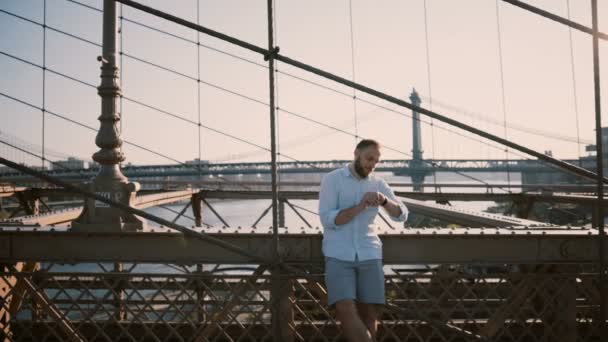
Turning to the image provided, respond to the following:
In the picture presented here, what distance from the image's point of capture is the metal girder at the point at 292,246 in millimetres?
3088

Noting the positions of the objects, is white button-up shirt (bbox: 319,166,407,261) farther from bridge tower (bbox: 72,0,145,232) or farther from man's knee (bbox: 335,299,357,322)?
bridge tower (bbox: 72,0,145,232)

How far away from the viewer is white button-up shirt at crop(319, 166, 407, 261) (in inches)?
106

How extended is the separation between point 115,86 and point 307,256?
220cm

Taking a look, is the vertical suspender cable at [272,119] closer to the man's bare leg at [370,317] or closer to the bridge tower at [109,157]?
the man's bare leg at [370,317]

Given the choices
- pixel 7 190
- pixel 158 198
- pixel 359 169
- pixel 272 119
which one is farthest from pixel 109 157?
pixel 7 190

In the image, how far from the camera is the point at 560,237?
3127 millimetres

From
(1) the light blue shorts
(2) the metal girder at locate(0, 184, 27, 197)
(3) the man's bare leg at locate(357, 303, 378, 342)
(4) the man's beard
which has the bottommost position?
(3) the man's bare leg at locate(357, 303, 378, 342)

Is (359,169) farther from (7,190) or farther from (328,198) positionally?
(7,190)

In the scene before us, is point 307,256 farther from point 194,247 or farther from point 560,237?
point 560,237

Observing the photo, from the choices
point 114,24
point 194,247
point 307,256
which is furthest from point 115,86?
point 307,256

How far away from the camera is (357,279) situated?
8.90 ft

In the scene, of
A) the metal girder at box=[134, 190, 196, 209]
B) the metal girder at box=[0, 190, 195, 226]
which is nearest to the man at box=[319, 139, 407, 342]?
the metal girder at box=[0, 190, 195, 226]

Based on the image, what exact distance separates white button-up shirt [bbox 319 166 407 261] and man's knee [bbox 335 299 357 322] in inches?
9.3

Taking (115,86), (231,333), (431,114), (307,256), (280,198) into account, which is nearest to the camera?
(431,114)
